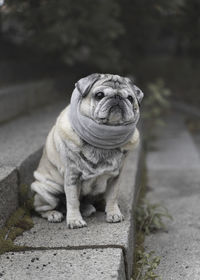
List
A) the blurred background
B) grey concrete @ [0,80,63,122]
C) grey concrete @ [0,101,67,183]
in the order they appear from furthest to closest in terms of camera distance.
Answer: the blurred background, grey concrete @ [0,80,63,122], grey concrete @ [0,101,67,183]

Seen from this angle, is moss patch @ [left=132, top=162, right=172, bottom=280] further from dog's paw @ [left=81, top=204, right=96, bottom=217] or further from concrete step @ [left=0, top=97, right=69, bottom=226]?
concrete step @ [left=0, top=97, right=69, bottom=226]

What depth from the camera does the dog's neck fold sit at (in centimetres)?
235

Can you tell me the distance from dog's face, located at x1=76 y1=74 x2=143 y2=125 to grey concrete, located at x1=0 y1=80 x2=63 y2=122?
2389 millimetres

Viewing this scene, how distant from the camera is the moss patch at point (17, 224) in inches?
92.1

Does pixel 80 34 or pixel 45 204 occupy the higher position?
pixel 80 34

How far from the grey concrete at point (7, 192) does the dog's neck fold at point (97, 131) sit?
0.56m

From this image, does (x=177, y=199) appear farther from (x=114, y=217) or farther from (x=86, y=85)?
(x=86, y=85)

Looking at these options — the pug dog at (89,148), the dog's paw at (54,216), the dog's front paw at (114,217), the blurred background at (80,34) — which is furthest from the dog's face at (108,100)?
the blurred background at (80,34)

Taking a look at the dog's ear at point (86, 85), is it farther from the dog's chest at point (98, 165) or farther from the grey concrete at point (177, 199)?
the grey concrete at point (177, 199)

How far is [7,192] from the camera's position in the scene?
2.64 meters

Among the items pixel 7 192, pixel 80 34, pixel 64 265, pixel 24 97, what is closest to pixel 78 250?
pixel 64 265

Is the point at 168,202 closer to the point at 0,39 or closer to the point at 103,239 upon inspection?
the point at 103,239

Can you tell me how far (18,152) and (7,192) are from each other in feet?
2.23

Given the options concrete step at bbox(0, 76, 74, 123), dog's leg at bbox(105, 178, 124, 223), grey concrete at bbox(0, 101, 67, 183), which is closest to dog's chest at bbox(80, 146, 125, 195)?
dog's leg at bbox(105, 178, 124, 223)
